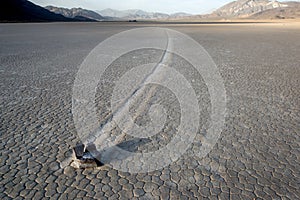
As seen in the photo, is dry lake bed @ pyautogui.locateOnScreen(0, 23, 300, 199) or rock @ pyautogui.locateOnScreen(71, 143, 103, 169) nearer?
dry lake bed @ pyautogui.locateOnScreen(0, 23, 300, 199)

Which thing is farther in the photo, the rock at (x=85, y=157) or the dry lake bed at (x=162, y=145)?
the rock at (x=85, y=157)

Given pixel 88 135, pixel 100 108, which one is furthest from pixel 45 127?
pixel 100 108

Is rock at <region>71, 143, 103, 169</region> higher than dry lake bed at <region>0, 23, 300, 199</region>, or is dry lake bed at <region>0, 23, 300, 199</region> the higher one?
rock at <region>71, 143, 103, 169</region>

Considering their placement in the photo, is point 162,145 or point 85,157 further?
point 162,145

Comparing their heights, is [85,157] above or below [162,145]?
above

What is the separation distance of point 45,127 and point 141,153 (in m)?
1.67

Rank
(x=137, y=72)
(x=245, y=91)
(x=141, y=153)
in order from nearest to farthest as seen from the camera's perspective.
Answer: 1. (x=141, y=153)
2. (x=245, y=91)
3. (x=137, y=72)

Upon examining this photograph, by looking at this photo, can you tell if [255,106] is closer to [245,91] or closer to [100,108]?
[245,91]

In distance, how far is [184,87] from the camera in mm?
6340

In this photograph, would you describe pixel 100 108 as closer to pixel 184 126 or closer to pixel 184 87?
pixel 184 126

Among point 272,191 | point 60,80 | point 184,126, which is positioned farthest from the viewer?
point 60,80

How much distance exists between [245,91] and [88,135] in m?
3.82

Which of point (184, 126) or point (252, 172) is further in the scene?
point (184, 126)

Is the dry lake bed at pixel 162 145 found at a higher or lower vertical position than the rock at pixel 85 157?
lower
